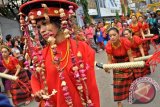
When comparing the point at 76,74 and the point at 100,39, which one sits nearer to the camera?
the point at 76,74

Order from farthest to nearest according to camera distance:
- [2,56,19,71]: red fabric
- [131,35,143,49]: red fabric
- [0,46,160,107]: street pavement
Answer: [2,56,19,71]: red fabric < [131,35,143,49]: red fabric < [0,46,160,107]: street pavement

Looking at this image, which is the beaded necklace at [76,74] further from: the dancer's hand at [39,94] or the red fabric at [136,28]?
the red fabric at [136,28]

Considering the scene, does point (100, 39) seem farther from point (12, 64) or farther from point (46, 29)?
point (46, 29)

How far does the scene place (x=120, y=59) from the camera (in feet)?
20.6

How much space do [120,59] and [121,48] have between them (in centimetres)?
25

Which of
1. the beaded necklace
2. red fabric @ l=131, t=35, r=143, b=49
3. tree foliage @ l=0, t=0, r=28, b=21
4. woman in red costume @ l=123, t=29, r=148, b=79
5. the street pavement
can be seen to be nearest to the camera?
the beaded necklace

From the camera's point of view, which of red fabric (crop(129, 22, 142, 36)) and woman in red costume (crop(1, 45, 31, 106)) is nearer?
woman in red costume (crop(1, 45, 31, 106))

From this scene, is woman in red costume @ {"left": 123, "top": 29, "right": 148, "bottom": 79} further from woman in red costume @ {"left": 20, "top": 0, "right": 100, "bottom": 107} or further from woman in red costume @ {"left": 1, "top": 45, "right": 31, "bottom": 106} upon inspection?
woman in red costume @ {"left": 20, "top": 0, "right": 100, "bottom": 107}

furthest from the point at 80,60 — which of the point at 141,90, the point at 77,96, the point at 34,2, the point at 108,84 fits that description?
the point at 108,84

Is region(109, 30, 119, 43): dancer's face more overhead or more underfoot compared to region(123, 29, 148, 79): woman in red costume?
more overhead

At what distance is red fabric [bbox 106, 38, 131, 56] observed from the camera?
20.0 ft

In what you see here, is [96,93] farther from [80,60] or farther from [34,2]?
[34,2]

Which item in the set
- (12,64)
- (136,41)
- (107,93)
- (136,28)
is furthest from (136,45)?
(136,28)

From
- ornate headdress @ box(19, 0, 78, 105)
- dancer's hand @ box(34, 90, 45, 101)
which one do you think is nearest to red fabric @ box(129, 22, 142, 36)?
ornate headdress @ box(19, 0, 78, 105)
